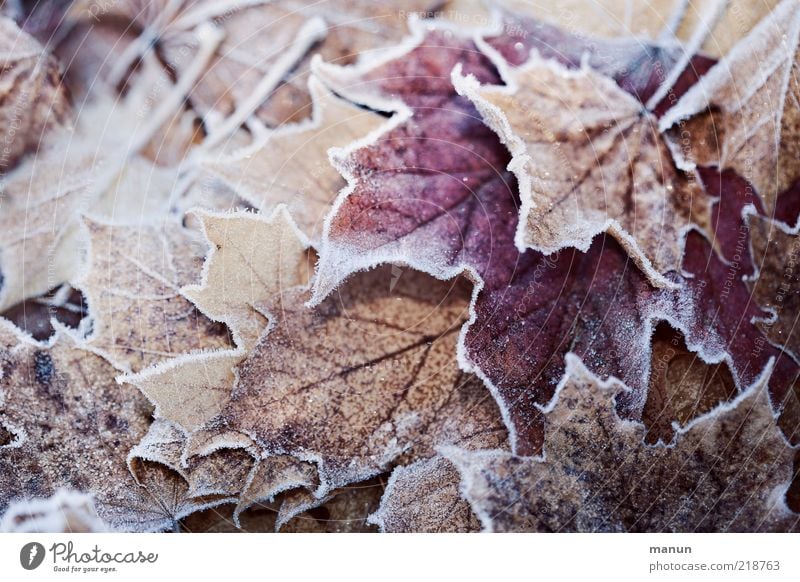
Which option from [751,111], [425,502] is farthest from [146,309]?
[751,111]

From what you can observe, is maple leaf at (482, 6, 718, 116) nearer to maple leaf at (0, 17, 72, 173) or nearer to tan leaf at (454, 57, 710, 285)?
tan leaf at (454, 57, 710, 285)

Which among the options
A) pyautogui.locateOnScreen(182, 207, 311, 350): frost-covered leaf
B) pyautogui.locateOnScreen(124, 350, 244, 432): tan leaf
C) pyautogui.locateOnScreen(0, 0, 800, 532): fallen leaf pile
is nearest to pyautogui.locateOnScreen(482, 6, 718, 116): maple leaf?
pyautogui.locateOnScreen(0, 0, 800, 532): fallen leaf pile

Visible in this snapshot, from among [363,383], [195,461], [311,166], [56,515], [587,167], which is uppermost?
[587,167]

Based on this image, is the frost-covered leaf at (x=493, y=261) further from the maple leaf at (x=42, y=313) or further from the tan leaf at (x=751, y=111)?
the maple leaf at (x=42, y=313)

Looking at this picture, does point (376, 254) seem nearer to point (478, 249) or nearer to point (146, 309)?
point (478, 249)

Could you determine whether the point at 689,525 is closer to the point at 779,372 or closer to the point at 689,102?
the point at 779,372

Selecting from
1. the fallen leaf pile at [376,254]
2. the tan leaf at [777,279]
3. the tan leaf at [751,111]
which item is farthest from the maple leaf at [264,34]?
the tan leaf at [777,279]
